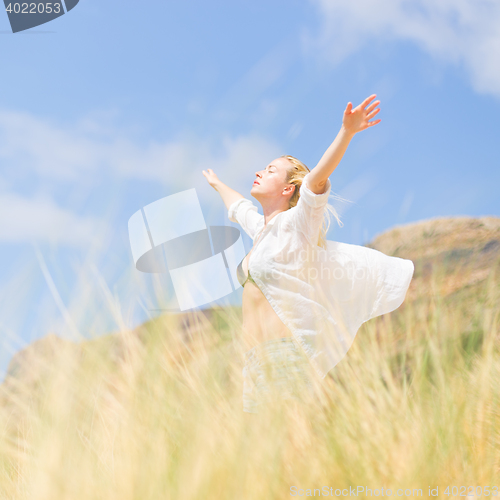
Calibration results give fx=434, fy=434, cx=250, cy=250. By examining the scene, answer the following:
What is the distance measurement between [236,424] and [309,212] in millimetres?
1112

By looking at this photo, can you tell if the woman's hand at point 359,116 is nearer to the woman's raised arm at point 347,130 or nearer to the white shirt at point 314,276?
the woman's raised arm at point 347,130

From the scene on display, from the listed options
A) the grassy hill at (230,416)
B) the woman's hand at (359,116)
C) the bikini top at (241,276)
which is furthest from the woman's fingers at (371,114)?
the bikini top at (241,276)

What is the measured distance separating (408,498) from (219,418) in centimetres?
48

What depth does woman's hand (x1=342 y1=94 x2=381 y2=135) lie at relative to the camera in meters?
1.70

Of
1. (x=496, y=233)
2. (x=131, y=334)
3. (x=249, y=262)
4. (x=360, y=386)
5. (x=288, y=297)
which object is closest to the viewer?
(x=131, y=334)

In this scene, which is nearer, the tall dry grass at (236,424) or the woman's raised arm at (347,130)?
the tall dry grass at (236,424)

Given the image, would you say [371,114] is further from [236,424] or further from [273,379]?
[236,424]

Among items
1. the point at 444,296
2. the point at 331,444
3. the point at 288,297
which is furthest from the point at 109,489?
the point at 288,297

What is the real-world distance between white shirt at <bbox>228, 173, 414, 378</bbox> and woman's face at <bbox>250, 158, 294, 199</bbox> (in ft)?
0.67

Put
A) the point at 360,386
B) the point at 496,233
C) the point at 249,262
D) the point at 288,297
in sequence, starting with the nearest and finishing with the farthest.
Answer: the point at 360,386
the point at 288,297
the point at 249,262
the point at 496,233

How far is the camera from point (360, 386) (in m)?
1.29

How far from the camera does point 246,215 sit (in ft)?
9.03

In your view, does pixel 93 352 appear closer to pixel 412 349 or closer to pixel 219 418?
pixel 219 418

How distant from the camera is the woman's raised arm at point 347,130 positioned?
1705 millimetres
